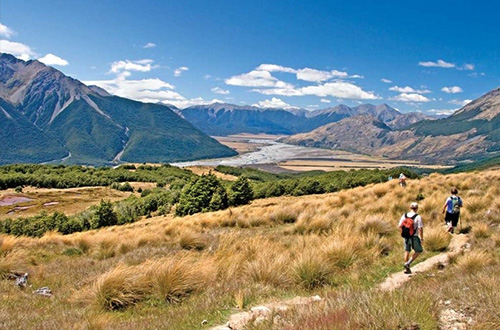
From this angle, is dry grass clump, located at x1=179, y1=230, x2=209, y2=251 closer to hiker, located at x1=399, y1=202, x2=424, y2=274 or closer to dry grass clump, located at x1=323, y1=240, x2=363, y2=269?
dry grass clump, located at x1=323, y1=240, x2=363, y2=269

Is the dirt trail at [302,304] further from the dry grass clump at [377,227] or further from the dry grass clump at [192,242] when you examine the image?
the dry grass clump at [192,242]

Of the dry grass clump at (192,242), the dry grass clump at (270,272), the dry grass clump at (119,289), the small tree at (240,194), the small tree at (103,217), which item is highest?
the dry grass clump at (270,272)

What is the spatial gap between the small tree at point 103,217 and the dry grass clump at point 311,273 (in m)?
57.6

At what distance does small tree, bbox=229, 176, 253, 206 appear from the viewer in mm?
46469

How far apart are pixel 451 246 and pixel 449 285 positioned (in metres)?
4.81

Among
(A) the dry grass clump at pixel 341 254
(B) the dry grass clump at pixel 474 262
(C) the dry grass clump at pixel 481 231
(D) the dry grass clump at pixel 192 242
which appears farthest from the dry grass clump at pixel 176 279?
(C) the dry grass clump at pixel 481 231

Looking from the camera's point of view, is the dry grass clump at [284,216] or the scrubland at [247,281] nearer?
the scrubland at [247,281]

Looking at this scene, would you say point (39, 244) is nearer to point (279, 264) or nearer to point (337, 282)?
point (279, 264)

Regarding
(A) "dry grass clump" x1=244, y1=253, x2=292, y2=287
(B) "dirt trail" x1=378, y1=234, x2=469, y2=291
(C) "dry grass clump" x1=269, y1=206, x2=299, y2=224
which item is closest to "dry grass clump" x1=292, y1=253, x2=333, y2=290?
(A) "dry grass clump" x1=244, y1=253, x2=292, y2=287

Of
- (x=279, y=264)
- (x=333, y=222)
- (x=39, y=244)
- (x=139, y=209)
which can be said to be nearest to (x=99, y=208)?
(x=139, y=209)

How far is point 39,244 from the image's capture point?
14.4 meters

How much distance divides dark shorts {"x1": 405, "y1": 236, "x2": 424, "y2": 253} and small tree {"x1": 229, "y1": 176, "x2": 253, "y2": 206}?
121 ft

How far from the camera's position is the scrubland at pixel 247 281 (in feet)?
15.8

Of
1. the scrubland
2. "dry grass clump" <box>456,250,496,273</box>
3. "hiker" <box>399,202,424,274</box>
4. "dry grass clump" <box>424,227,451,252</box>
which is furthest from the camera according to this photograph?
"dry grass clump" <box>424,227,451,252</box>
